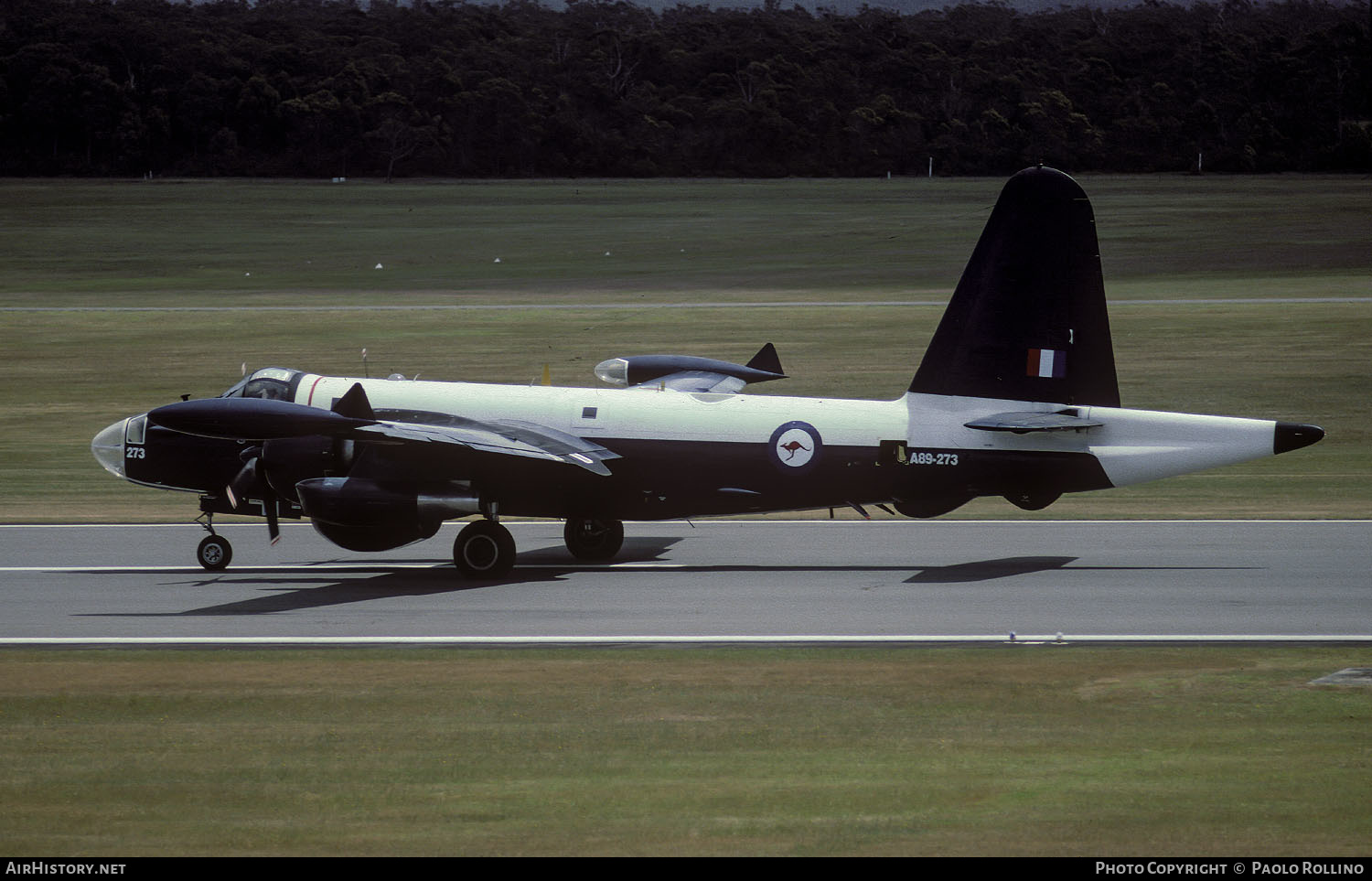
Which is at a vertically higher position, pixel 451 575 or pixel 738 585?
pixel 738 585

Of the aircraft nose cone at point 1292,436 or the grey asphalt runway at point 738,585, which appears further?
the aircraft nose cone at point 1292,436

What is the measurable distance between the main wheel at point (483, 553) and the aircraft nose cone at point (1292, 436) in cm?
1152

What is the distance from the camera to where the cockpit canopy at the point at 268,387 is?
81.6 feet

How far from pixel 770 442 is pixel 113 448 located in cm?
1070

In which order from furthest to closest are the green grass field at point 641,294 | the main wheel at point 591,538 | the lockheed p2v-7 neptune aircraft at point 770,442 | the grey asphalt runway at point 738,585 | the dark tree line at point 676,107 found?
1. the dark tree line at point 676,107
2. the green grass field at point 641,294
3. the main wheel at point 591,538
4. the lockheed p2v-7 neptune aircraft at point 770,442
5. the grey asphalt runway at point 738,585

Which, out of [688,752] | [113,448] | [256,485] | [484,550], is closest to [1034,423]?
[484,550]

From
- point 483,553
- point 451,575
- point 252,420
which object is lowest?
point 451,575

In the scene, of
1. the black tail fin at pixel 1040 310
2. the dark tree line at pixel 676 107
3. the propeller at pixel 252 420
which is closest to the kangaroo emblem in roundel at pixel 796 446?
the black tail fin at pixel 1040 310

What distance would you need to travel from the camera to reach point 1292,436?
22.5 meters

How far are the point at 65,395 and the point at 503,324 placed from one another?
17.2 metres

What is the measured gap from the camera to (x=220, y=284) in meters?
75.9

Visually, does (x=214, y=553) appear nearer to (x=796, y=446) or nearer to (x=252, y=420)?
(x=252, y=420)

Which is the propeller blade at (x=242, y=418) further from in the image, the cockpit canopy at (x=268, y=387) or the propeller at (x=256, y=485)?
the cockpit canopy at (x=268, y=387)

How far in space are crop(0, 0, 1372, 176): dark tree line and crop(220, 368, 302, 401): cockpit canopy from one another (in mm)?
112441
